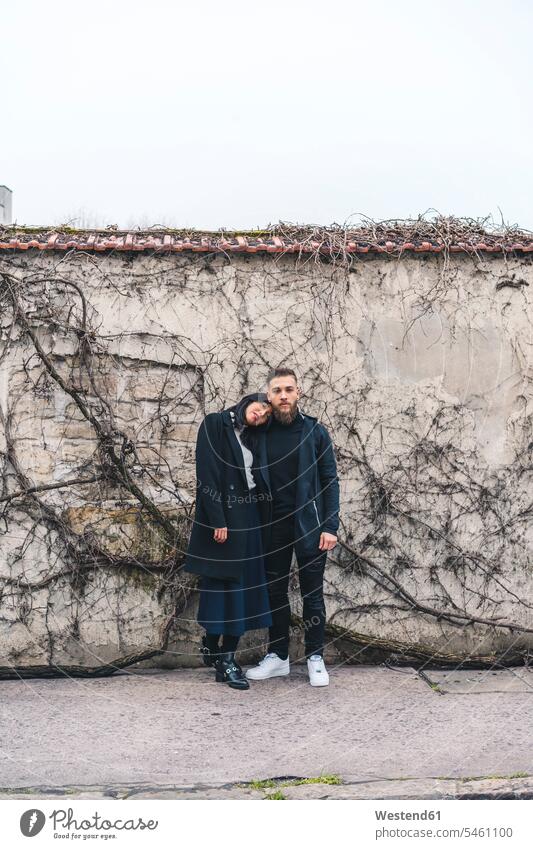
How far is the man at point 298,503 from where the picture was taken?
5.41m

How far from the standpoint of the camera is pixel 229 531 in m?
5.40

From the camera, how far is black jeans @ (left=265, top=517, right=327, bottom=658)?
5.52m

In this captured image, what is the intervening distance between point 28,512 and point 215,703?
1785 millimetres

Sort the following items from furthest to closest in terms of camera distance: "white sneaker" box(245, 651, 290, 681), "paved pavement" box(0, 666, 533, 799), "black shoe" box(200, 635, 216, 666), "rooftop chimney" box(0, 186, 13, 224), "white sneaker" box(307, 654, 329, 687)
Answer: "rooftop chimney" box(0, 186, 13, 224) → "black shoe" box(200, 635, 216, 666) → "white sneaker" box(245, 651, 290, 681) → "white sneaker" box(307, 654, 329, 687) → "paved pavement" box(0, 666, 533, 799)

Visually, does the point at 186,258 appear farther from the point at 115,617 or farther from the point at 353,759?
the point at 353,759

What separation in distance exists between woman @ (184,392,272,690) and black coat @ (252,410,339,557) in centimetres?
6

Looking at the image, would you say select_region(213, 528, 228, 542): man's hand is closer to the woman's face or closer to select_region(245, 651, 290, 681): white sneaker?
the woman's face

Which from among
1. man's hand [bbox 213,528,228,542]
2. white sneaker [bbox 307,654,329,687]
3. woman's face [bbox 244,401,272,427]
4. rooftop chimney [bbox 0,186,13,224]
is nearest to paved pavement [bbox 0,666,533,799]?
white sneaker [bbox 307,654,329,687]

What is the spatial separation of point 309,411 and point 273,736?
222 cm

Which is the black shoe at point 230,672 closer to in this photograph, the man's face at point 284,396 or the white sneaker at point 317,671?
the white sneaker at point 317,671

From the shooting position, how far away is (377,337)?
6078mm

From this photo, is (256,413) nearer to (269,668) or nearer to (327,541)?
(327,541)

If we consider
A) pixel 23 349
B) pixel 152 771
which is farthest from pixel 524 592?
pixel 23 349
